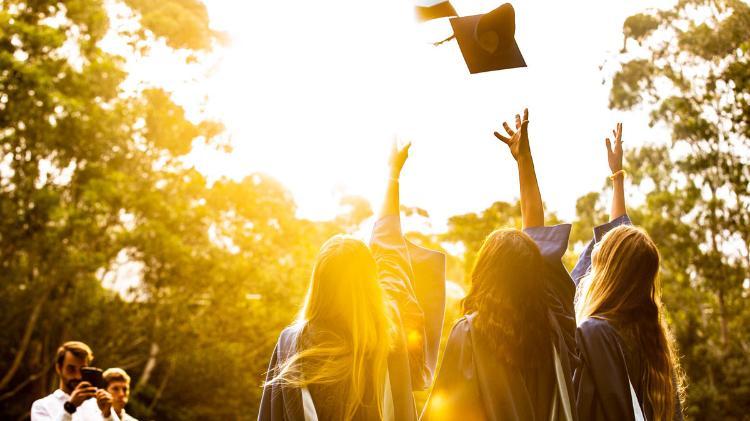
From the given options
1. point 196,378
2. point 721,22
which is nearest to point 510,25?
point 721,22

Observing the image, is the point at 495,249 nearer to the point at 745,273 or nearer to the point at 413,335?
the point at 413,335

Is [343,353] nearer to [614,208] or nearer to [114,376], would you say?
[614,208]

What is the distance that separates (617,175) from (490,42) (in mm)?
1177

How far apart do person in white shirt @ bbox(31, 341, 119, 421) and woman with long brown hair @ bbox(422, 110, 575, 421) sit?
→ 113 inches

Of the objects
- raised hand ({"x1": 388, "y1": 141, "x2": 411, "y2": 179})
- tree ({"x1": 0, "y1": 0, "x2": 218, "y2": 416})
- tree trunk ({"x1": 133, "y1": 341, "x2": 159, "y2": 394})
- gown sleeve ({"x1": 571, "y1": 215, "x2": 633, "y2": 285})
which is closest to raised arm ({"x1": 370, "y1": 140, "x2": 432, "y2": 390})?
raised hand ({"x1": 388, "y1": 141, "x2": 411, "y2": 179})

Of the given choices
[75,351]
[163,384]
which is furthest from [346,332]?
[163,384]

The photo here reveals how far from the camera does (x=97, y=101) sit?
19.8 metres

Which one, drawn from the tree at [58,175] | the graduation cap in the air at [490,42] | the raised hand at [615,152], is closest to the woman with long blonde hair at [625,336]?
the raised hand at [615,152]

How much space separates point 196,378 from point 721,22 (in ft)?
54.6

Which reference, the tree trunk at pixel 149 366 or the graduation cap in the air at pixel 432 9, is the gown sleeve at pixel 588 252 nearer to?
the graduation cap in the air at pixel 432 9

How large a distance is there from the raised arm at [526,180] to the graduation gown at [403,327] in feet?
1.34

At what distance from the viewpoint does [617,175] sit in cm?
409

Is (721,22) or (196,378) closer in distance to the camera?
(721,22)

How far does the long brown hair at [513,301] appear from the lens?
9.89 ft
